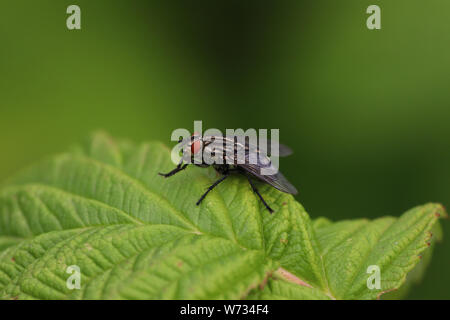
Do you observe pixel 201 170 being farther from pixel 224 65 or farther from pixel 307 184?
pixel 224 65

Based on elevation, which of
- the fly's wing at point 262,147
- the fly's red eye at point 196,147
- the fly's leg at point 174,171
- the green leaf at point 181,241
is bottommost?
the green leaf at point 181,241

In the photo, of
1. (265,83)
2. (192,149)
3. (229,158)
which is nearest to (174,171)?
(192,149)

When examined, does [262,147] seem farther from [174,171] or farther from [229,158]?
[174,171]

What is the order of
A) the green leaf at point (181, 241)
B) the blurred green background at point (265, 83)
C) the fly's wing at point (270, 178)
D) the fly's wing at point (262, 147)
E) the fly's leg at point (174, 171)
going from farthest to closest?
1. the blurred green background at point (265, 83)
2. the fly's wing at point (262, 147)
3. the fly's leg at point (174, 171)
4. the fly's wing at point (270, 178)
5. the green leaf at point (181, 241)

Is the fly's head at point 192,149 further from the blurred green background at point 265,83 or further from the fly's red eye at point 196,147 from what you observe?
the blurred green background at point 265,83

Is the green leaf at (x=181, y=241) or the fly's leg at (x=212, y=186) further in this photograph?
the fly's leg at (x=212, y=186)

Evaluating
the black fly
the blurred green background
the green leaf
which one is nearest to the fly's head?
the black fly

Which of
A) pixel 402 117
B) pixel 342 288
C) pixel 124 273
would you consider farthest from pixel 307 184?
pixel 124 273

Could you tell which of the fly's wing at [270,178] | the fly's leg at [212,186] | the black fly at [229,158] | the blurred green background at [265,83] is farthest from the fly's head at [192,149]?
the blurred green background at [265,83]
